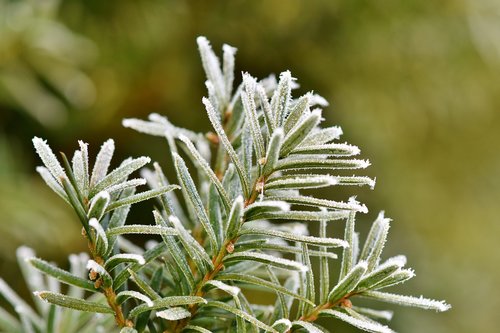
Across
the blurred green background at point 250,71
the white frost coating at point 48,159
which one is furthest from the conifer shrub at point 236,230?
the blurred green background at point 250,71

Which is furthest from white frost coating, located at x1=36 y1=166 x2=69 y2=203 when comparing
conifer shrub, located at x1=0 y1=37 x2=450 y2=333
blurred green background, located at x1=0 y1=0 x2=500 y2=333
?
blurred green background, located at x1=0 y1=0 x2=500 y2=333

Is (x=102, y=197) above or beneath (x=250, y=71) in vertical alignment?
beneath

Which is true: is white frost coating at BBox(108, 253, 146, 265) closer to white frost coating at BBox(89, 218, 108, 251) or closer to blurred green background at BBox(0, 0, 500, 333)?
white frost coating at BBox(89, 218, 108, 251)

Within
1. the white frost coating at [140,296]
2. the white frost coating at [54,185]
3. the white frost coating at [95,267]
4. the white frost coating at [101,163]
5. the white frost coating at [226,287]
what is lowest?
the white frost coating at [140,296]

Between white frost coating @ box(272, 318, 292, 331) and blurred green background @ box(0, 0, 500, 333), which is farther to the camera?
blurred green background @ box(0, 0, 500, 333)

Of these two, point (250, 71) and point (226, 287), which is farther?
point (250, 71)

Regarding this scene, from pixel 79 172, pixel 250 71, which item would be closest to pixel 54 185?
pixel 79 172

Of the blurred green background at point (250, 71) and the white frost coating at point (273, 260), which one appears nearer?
the white frost coating at point (273, 260)

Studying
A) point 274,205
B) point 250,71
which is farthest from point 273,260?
point 250,71

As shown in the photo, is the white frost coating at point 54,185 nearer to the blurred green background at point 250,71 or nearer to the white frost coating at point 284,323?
the white frost coating at point 284,323

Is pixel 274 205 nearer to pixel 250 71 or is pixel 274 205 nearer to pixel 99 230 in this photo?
pixel 99 230
